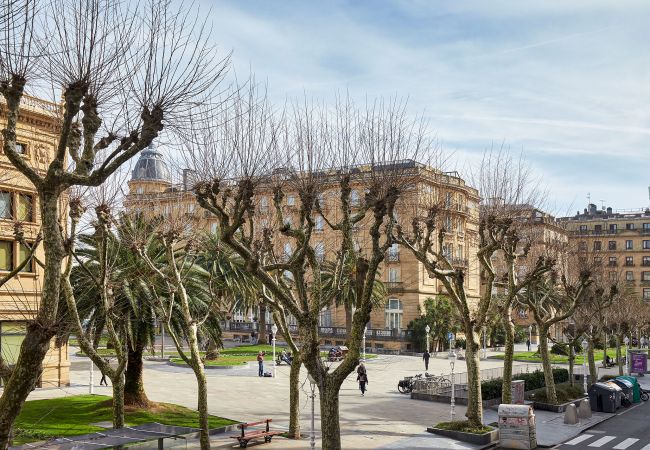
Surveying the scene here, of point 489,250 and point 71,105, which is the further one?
point 489,250

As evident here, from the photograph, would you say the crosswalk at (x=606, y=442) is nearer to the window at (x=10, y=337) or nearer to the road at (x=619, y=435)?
the road at (x=619, y=435)

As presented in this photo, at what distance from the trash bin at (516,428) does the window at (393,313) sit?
47.1 meters

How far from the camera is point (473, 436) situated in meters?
22.4

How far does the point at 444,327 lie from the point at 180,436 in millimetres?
48569

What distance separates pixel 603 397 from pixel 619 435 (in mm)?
5481

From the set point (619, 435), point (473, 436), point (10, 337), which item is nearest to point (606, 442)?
point (619, 435)

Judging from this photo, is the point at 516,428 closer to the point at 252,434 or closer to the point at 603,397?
the point at 252,434

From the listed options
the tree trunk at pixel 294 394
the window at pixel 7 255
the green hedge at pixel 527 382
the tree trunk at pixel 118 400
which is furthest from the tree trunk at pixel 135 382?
the green hedge at pixel 527 382

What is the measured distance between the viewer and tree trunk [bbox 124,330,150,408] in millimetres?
25047

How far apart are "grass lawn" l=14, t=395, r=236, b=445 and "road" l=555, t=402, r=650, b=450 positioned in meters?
12.7

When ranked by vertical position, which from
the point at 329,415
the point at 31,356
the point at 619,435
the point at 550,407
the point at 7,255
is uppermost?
the point at 7,255

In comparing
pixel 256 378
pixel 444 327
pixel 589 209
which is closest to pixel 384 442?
pixel 256 378

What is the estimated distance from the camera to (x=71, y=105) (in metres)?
9.95

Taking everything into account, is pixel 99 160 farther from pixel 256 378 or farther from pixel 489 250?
pixel 256 378
